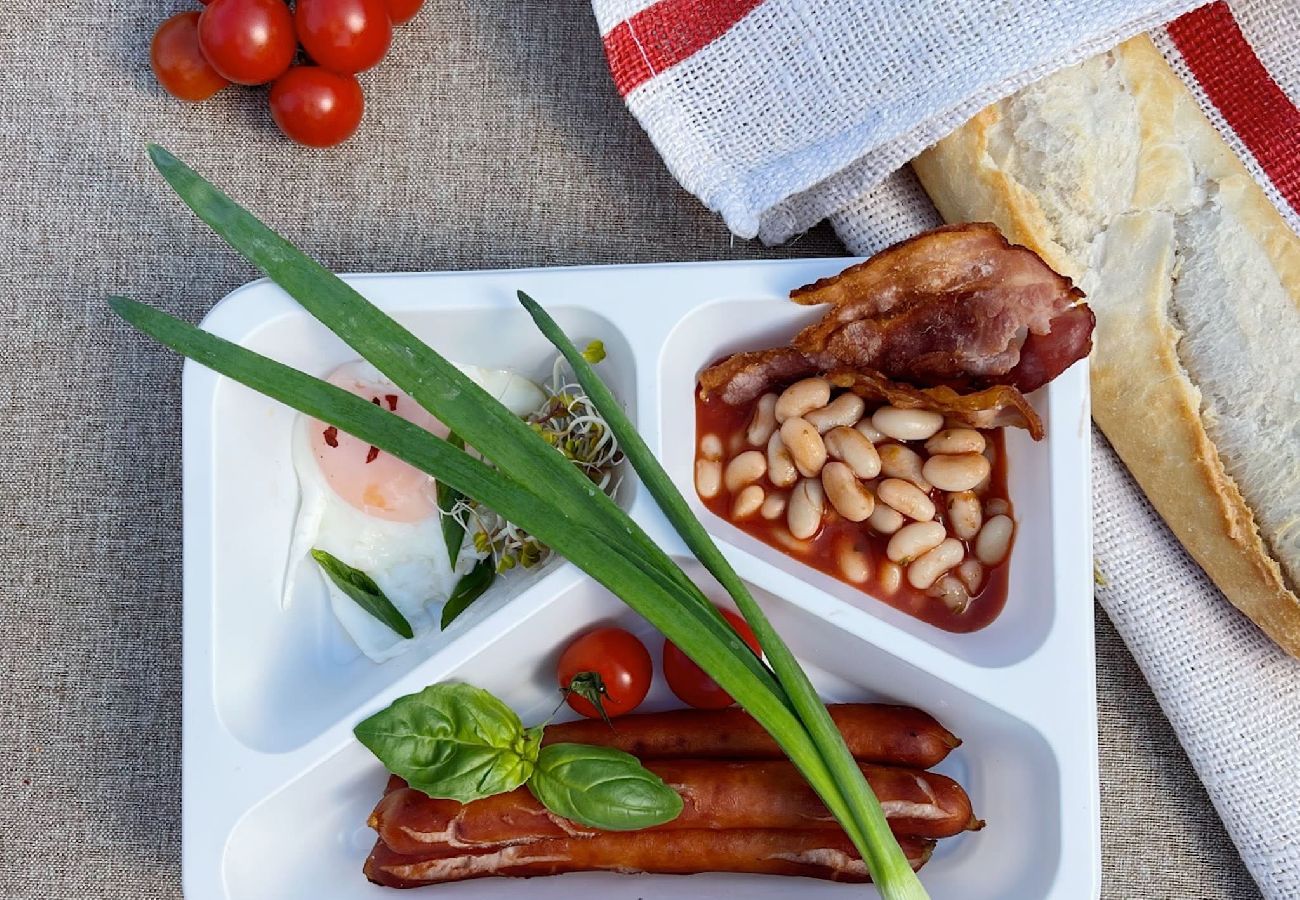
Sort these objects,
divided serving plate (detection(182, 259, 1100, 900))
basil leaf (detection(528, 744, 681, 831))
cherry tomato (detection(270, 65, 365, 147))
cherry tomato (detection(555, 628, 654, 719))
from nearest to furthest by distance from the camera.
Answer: basil leaf (detection(528, 744, 681, 831)) < divided serving plate (detection(182, 259, 1100, 900)) < cherry tomato (detection(555, 628, 654, 719)) < cherry tomato (detection(270, 65, 365, 147))

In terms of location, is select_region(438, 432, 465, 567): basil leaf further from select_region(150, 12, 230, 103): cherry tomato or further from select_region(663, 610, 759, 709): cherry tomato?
select_region(150, 12, 230, 103): cherry tomato

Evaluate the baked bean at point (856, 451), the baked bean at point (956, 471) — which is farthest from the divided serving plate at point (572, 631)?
the baked bean at point (856, 451)

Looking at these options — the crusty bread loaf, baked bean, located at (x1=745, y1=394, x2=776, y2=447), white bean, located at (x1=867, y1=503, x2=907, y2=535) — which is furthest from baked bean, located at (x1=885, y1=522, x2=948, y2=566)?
the crusty bread loaf

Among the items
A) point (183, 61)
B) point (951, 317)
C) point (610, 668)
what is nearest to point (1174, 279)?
point (951, 317)

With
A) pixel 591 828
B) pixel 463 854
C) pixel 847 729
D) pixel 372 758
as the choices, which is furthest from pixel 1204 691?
pixel 372 758

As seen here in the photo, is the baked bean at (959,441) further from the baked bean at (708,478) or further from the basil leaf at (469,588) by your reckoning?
the basil leaf at (469,588)

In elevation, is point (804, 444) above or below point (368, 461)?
below

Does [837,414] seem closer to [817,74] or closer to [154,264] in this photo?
[817,74]
